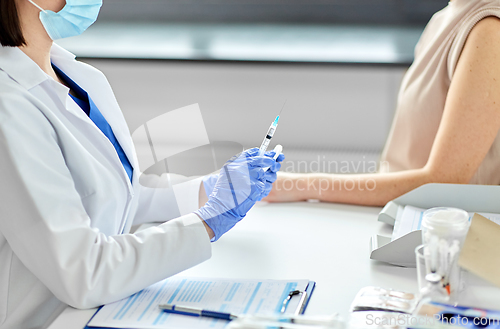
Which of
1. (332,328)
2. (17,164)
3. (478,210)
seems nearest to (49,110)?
(17,164)

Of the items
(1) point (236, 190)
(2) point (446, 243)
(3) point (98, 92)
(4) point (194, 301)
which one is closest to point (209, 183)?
(1) point (236, 190)

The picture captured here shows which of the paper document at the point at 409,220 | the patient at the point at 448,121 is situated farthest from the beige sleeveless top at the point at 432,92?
the paper document at the point at 409,220

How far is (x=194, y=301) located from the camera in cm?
89

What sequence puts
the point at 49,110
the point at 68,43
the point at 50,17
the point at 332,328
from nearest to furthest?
the point at 332,328 → the point at 49,110 → the point at 50,17 → the point at 68,43

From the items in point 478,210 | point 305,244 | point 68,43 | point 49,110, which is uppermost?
point 68,43

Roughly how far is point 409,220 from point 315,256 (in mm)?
253

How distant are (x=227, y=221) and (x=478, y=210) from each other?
62 centimetres

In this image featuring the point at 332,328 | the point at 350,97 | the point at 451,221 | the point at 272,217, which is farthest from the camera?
the point at 350,97

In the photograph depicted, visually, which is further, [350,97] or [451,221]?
[350,97]

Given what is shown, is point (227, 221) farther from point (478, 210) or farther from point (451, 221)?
point (478, 210)

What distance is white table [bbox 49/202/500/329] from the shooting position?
0.88 meters

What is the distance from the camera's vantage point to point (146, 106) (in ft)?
9.96

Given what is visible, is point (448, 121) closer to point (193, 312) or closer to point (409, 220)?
point (409, 220)

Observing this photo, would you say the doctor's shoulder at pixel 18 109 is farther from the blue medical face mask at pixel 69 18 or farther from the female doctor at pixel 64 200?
the blue medical face mask at pixel 69 18
